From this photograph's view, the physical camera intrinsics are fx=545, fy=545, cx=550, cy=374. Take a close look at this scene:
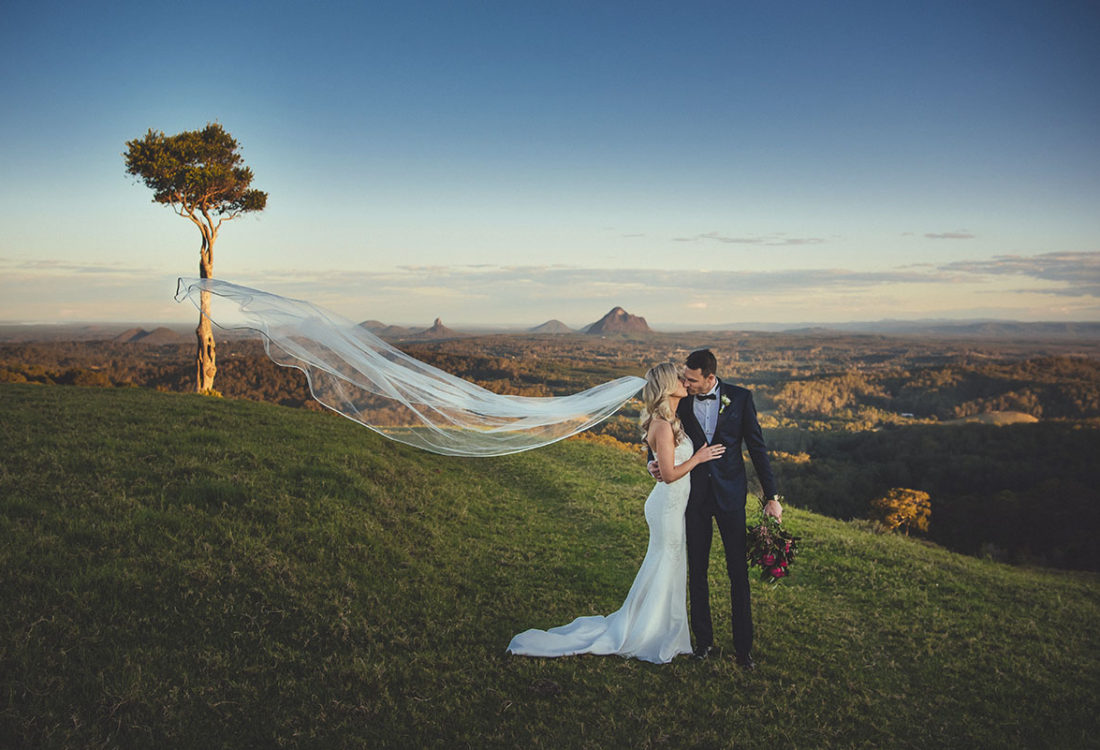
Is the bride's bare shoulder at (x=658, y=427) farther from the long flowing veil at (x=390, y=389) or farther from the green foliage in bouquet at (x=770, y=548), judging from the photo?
the green foliage in bouquet at (x=770, y=548)

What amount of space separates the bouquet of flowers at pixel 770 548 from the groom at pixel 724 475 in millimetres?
149

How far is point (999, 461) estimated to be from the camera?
51.9m

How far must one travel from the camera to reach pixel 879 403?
82250mm

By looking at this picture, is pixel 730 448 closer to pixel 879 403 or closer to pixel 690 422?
pixel 690 422

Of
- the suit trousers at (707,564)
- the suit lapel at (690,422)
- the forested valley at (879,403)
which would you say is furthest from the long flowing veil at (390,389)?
the suit trousers at (707,564)

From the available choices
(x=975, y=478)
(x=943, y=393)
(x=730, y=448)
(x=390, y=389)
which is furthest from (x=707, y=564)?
(x=943, y=393)

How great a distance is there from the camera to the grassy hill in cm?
460

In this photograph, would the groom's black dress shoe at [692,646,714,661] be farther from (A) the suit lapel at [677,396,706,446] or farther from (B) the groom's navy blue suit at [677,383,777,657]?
(A) the suit lapel at [677,396,706,446]

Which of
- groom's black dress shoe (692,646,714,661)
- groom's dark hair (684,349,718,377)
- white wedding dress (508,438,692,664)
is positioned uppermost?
groom's dark hair (684,349,718,377)

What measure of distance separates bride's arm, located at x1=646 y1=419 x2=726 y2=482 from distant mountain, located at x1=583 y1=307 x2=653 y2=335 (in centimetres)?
12948

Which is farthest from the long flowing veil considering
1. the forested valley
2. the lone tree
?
the lone tree

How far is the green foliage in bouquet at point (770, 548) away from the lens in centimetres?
565

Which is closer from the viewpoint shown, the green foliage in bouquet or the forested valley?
the green foliage in bouquet

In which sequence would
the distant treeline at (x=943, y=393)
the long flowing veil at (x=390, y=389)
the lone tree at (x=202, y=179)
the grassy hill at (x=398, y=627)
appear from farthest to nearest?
the distant treeline at (x=943, y=393)
the lone tree at (x=202, y=179)
the long flowing veil at (x=390, y=389)
the grassy hill at (x=398, y=627)
